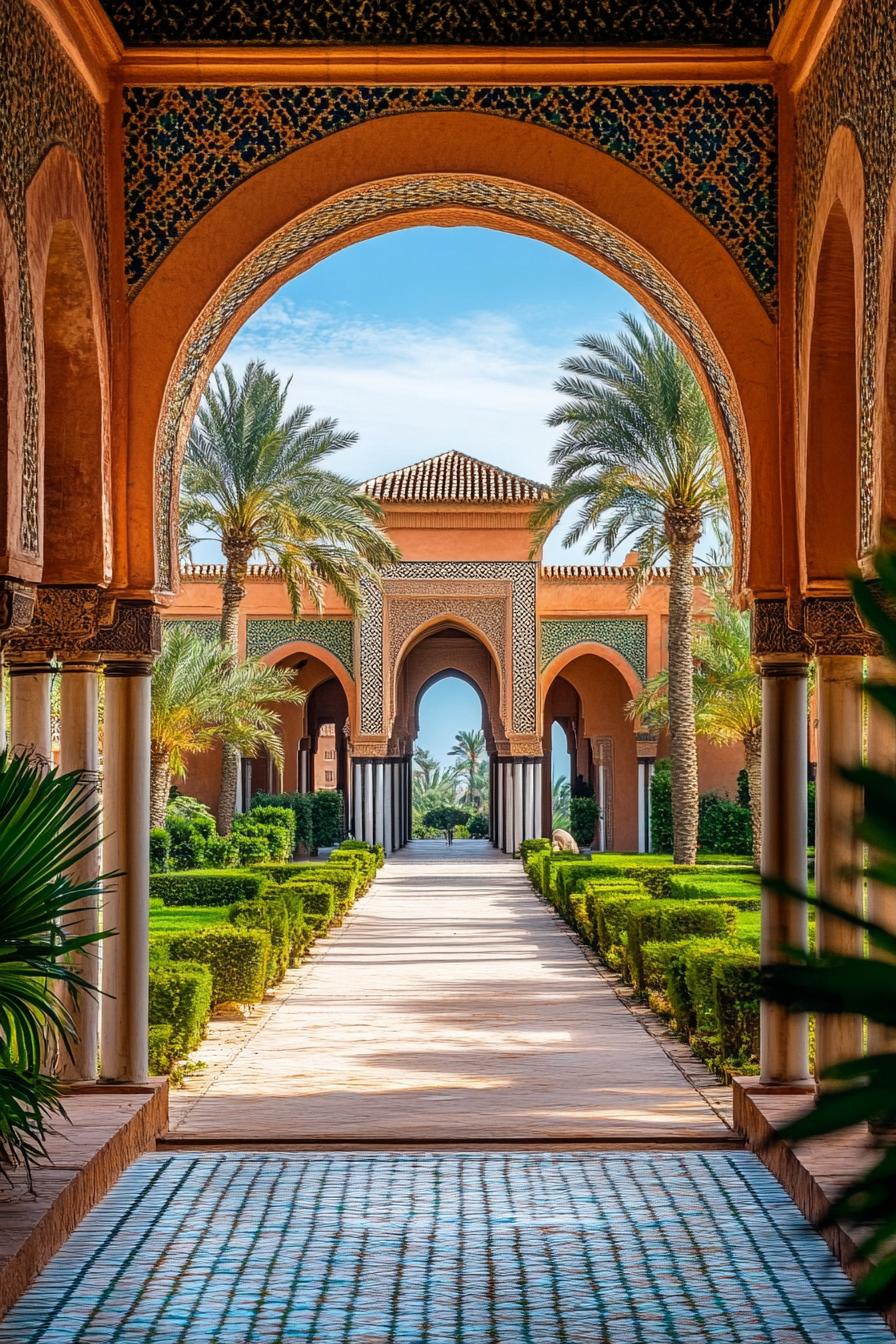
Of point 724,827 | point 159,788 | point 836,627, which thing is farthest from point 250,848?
point 836,627

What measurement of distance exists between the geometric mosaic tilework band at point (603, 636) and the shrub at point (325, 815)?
4680 millimetres

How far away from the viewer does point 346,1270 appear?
15.7 ft

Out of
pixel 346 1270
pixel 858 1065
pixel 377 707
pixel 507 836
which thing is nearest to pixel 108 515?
pixel 346 1270

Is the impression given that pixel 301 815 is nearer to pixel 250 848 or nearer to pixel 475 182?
pixel 250 848

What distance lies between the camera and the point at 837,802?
6.12 metres

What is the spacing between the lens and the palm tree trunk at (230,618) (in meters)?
21.6

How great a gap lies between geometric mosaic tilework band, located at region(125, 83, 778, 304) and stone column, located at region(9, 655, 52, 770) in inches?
63.4

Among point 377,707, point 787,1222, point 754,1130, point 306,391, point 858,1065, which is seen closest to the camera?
point 858,1065

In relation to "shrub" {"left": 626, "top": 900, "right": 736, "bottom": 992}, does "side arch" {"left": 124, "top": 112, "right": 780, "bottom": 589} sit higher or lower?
higher

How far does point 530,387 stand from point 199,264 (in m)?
54.7

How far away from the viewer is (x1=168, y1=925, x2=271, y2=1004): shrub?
10.8 meters

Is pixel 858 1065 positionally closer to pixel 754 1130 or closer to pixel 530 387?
pixel 754 1130

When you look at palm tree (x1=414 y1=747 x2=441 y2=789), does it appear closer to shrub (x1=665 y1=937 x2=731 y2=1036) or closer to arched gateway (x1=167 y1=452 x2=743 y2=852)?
arched gateway (x1=167 y1=452 x2=743 y2=852)

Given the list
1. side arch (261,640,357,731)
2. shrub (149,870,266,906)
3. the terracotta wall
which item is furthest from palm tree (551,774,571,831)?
the terracotta wall
